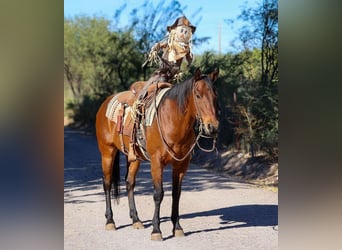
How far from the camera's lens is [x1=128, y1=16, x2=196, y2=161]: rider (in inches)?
118

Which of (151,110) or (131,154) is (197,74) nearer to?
(151,110)

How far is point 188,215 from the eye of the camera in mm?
3680

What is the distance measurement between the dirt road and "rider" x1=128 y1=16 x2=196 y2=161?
57cm

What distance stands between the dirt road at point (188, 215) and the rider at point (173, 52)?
1.86 ft

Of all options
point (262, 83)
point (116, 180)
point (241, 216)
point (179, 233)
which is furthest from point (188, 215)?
point (262, 83)

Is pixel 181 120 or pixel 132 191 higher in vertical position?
pixel 181 120

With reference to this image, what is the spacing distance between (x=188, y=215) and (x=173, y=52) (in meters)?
1.33

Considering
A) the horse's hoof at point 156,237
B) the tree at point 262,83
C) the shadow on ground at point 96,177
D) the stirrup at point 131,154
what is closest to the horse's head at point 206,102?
the stirrup at point 131,154

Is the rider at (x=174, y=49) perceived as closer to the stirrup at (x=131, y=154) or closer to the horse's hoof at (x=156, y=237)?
the stirrup at (x=131, y=154)

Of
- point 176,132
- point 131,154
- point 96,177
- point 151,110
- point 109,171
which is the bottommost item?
point 96,177

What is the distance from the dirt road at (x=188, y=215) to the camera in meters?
2.96
